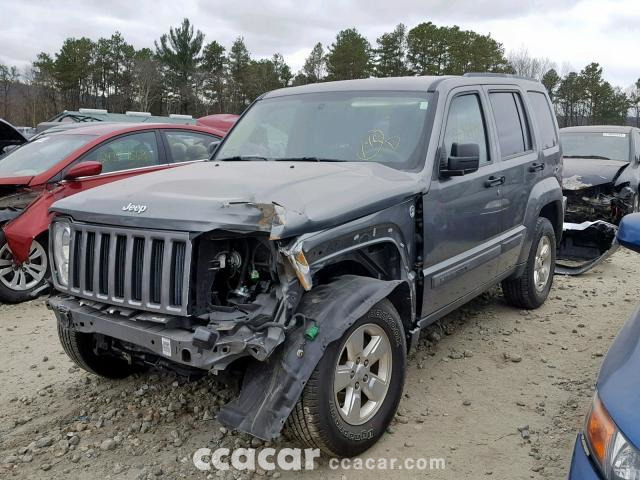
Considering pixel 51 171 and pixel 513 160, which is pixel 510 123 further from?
pixel 51 171

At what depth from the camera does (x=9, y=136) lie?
329 inches

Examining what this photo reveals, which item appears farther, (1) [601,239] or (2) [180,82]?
(2) [180,82]

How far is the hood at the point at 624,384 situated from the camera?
1.77m

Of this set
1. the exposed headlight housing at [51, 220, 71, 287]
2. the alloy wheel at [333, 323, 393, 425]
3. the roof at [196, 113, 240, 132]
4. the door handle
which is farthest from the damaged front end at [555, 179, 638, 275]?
the roof at [196, 113, 240, 132]

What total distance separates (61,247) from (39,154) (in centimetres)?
383

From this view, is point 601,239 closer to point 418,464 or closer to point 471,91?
point 471,91

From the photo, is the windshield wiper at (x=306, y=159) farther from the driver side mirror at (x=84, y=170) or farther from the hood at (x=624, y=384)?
the driver side mirror at (x=84, y=170)

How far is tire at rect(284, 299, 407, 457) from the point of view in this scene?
2.79m

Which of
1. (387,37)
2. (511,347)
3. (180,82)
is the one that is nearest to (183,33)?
(180,82)

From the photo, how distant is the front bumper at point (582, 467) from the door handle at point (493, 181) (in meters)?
2.56

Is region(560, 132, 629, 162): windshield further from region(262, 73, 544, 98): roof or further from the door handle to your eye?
the door handle

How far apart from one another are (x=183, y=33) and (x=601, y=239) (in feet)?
172

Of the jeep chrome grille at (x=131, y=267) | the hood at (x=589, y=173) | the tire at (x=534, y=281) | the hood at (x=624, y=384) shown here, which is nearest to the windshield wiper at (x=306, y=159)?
the jeep chrome grille at (x=131, y=267)

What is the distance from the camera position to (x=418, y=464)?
310 centimetres
